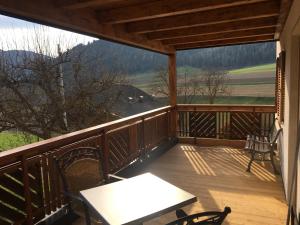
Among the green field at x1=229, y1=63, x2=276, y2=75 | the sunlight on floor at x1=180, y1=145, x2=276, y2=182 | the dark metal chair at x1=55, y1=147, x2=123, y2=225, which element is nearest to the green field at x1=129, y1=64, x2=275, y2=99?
the green field at x1=229, y1=63, x2=276, y2=75

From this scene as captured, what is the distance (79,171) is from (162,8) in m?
2.02

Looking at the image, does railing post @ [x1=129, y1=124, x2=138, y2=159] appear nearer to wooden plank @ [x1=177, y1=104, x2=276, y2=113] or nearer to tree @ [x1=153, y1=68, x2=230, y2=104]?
wooden plank @ [x1=177, y1=104, x2=276, y2=113]

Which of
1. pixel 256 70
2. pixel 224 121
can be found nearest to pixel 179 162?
pixel 224 121

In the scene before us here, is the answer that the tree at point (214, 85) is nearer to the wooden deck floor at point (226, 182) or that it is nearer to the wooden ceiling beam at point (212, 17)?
the wooden deck floor at point (226, 182)

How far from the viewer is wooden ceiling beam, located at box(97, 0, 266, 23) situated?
285cm

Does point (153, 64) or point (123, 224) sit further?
point (153, 64)

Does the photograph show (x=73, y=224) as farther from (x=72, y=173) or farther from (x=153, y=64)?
(x=153, y=64)

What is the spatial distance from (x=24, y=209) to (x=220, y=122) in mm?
4975

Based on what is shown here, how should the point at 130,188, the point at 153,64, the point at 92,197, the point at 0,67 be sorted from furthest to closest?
the point at 153,64 < the point at 0,67 < the point at 130,188 < the point at 92,197

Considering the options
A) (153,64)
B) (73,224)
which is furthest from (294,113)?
(153,64)

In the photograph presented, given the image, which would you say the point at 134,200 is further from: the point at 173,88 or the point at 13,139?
the point at 13,139

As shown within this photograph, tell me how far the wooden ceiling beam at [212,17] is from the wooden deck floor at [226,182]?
7.86 feet

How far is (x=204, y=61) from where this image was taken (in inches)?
662

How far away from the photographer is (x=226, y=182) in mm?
4109
